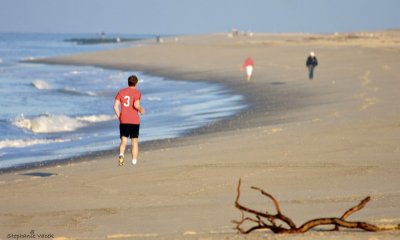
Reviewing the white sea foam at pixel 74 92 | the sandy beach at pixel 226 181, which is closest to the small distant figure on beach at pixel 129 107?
the sandy beach at pixel 226 181

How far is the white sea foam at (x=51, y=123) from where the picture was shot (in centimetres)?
2342

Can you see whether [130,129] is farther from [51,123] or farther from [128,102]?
[51,123]

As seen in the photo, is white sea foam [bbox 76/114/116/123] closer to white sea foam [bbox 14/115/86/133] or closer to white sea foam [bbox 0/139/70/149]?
white sea foam [bbox 14/115/86/133]

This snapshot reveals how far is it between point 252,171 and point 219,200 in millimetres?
2105

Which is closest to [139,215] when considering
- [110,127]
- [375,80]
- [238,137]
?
[238,137]

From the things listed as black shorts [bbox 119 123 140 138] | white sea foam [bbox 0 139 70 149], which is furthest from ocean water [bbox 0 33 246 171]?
black shorts [bbox 119 123 140 138]

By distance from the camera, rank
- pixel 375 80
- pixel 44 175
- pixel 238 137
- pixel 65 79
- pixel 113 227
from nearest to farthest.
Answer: pixel 113 227 < pixel 44 175 < pixel 238 137 < pixel 375 80 < pixel 65 79

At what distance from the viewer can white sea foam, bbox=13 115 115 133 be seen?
23422 mm

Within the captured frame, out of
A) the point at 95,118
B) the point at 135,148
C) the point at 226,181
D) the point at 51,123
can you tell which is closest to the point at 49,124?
the point at 51,123

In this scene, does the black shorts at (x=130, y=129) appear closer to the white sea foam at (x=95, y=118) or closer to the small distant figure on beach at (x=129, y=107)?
the small distant figure on beach at (x=129, y=107)

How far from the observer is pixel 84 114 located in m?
27.7

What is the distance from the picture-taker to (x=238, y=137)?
17047 millimetres

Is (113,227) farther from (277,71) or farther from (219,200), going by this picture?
(277,71)

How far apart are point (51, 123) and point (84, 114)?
3683mm
